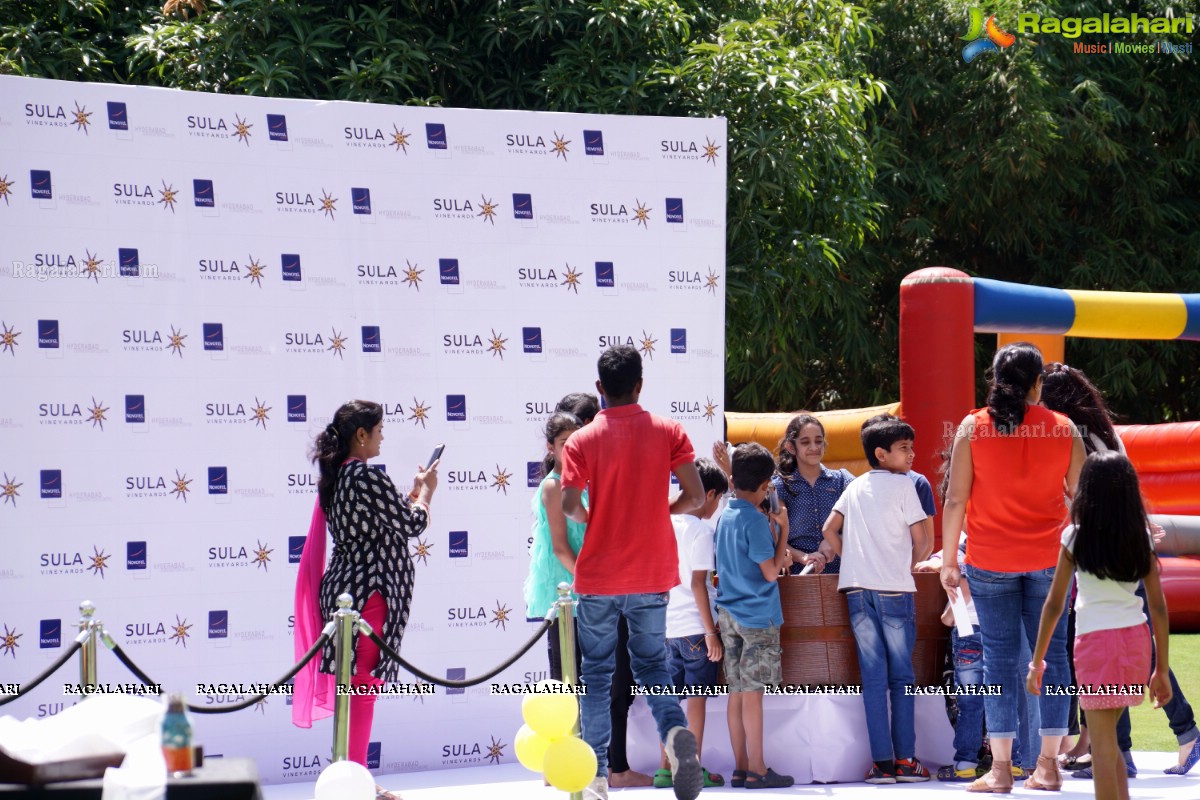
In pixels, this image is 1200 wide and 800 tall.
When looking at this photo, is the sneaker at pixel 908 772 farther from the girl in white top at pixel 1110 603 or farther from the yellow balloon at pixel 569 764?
the yellow balloon at pixel 569 764

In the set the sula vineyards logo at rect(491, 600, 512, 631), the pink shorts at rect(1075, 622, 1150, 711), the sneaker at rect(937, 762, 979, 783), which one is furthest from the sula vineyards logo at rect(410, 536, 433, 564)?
the pink shorts at rect(1075, 622, 1150, 711)

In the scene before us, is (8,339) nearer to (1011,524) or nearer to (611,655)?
(611,655)

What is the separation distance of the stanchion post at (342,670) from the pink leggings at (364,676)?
203 millimetres

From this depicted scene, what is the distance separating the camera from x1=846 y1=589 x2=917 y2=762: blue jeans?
18.7 feet

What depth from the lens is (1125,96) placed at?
15984 mm

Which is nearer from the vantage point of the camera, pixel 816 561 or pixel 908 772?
pixel 908 772

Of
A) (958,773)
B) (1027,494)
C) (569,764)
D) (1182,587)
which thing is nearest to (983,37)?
(1182,587)

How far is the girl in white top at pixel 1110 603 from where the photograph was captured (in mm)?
4273

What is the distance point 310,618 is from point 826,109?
6.13 metres

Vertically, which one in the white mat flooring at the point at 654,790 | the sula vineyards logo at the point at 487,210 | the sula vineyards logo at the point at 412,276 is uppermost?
the sula vineyards logo at the point at 487,210

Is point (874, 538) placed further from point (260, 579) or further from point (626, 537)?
point (260, 579)

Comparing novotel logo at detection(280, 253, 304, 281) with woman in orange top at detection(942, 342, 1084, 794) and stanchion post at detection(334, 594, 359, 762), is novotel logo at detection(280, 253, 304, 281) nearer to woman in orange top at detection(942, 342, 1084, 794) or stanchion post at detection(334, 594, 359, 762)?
stanchion post at detection(334, 594, 359, 762)

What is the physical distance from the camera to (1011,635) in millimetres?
5324

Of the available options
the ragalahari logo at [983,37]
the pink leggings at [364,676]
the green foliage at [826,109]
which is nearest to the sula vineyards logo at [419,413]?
the pink leggings at [364,676]
